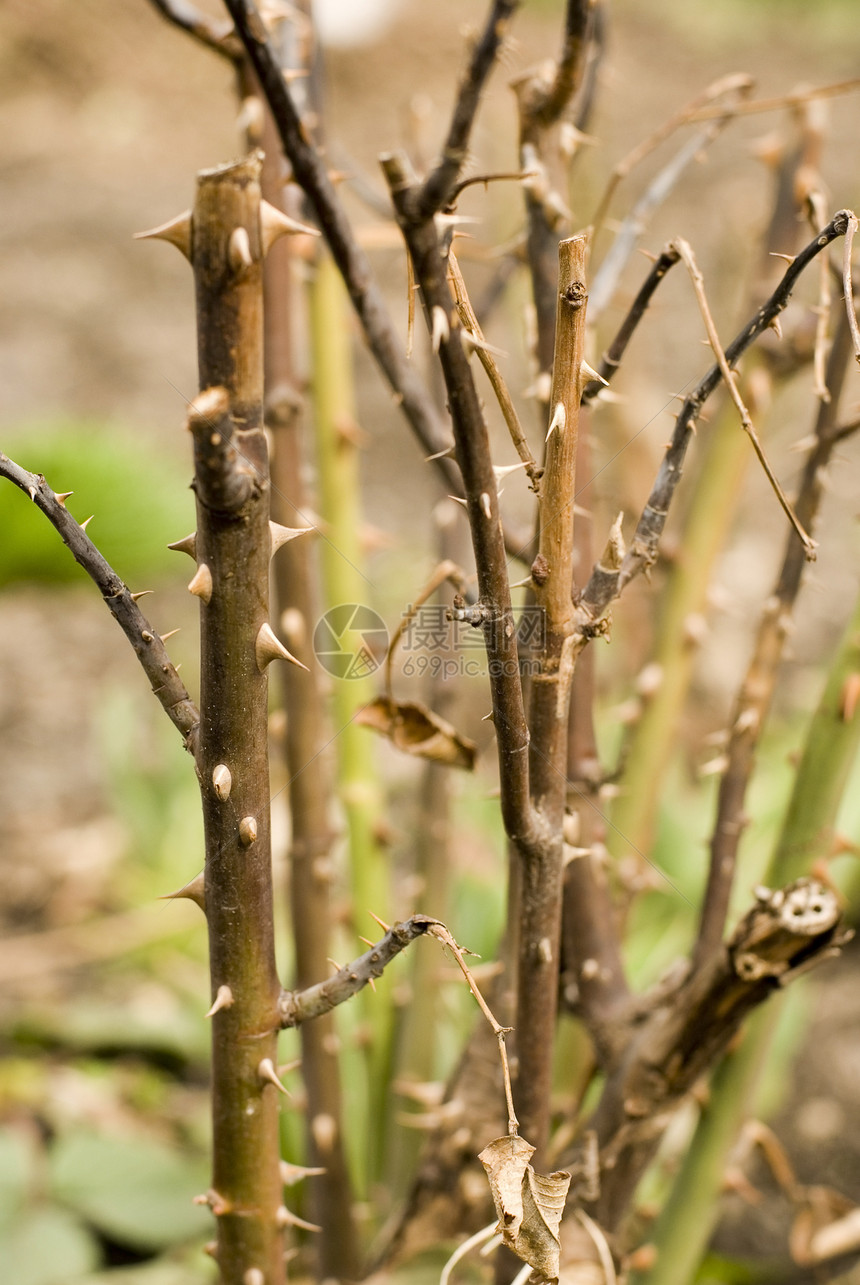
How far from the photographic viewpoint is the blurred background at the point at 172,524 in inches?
28.5

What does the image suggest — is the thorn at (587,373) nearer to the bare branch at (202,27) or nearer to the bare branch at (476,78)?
the bare branch at (476,78)

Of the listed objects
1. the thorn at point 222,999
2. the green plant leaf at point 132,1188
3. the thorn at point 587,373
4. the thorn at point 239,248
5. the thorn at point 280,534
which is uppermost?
the thorn at point 239,248

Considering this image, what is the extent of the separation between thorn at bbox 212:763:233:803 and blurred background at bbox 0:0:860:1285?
27 cm

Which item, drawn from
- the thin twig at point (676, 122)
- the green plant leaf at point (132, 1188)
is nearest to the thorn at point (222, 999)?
the thin twig at point (676, 122)

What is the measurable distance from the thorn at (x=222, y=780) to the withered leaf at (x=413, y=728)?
89mm

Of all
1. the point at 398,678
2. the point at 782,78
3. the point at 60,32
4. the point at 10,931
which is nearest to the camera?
the point at 10,931

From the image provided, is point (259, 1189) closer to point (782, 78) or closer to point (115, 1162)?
point (115, 1162)

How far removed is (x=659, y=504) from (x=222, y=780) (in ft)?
0.51

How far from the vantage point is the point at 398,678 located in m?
1.48

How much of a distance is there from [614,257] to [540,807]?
0.79ft

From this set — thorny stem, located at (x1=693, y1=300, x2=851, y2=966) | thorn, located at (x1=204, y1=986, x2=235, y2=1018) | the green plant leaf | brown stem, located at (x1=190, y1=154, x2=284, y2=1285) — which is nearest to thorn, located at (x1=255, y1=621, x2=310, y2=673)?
brown stem, located at (x1=190, y1=154, x2=284, y2=1285)

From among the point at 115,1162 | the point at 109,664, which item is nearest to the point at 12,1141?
the point at 115,1162

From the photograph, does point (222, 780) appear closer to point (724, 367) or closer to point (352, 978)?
point (352, 978)

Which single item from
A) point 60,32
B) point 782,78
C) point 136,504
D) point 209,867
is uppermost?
point 60,32
